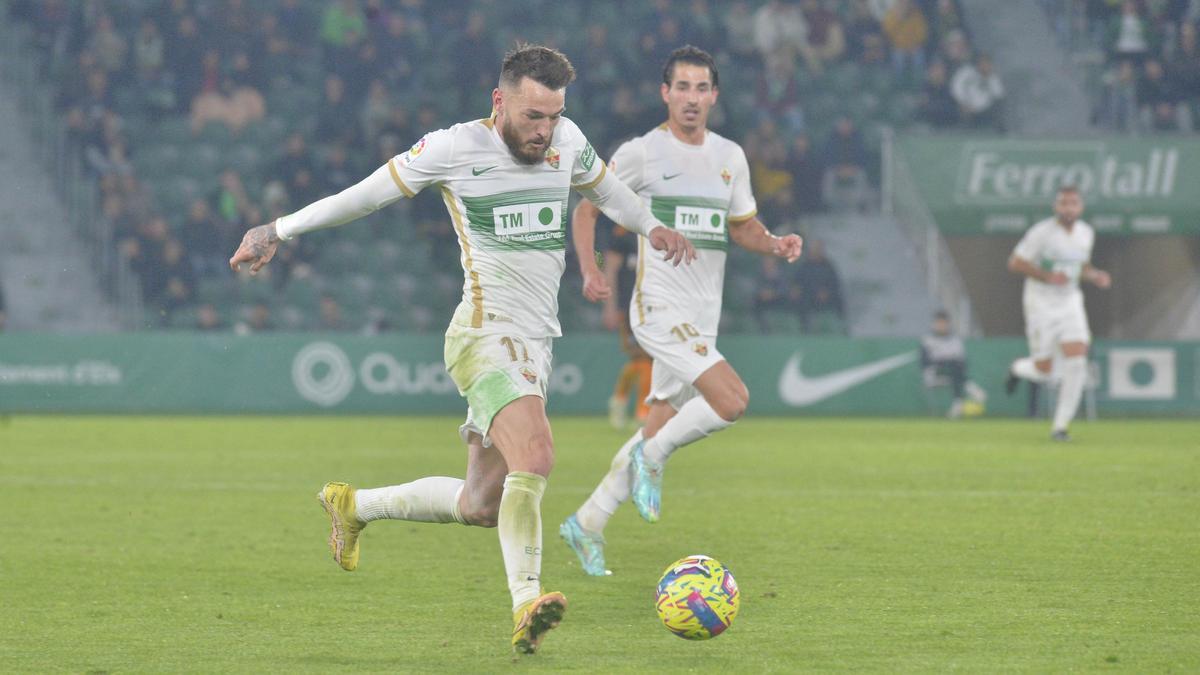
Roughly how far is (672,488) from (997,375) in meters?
10.7

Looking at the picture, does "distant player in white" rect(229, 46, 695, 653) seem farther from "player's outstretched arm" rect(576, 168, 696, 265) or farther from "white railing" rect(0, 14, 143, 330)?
"white railing" rect(0, 14, 143, 330)

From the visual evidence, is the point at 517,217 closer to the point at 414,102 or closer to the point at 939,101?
the point at 414,102

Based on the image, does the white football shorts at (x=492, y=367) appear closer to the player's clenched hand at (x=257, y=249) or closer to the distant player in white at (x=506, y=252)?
the distant player in white at (x=506, y=252)

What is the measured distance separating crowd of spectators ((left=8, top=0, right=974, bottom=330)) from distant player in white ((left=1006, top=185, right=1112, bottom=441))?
22.3ft

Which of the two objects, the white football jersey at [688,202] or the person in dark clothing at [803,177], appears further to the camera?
the person in dark clothing at [803,177]

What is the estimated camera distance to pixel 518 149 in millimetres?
5855

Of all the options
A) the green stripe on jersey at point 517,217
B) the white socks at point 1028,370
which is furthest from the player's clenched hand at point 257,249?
the white socks at point 1028,370

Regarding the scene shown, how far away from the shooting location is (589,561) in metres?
7.30

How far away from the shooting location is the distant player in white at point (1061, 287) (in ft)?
51.6

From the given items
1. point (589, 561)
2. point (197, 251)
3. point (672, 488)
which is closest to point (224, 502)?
point (672, 488)

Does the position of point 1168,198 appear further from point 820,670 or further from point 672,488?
point 820,670

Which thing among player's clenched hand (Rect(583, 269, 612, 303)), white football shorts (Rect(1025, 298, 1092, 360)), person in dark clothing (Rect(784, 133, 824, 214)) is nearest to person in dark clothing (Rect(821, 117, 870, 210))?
person in dark clothing (Rect(784, 133, 824, 214))

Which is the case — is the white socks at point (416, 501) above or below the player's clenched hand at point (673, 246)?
below

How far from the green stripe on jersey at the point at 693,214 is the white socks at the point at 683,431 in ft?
3.14
